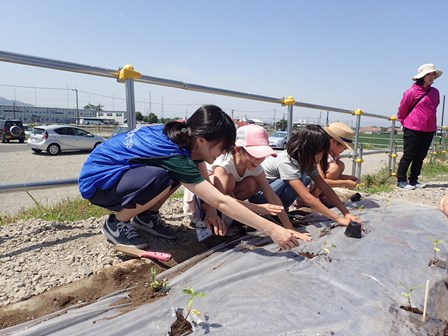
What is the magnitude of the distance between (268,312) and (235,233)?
1.01 m

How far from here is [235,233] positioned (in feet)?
7.23

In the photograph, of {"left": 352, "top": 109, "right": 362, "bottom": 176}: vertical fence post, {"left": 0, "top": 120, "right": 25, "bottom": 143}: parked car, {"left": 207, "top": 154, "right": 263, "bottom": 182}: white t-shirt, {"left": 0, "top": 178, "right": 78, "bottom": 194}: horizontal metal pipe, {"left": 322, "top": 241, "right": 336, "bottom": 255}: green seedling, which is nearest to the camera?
{"left": 322, "top": 241, "right": 336, "bottom": 255}: green seedling

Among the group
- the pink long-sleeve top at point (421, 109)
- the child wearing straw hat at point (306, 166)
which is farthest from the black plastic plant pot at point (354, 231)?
the pink long-sleeve top at point (421, 109)

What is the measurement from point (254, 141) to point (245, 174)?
287mm

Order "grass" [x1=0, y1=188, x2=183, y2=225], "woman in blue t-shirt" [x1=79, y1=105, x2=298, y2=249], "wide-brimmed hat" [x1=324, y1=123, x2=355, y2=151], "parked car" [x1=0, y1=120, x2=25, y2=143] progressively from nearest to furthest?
"woman in blue t-shirt" [x1=79, y1=105, x2=298, y2=249] < "grass" [x1=0, y1=188, x2=183, y2=225] < "wide-brimmed hat" [x1=324, y1=123, x2=355, y2=151] < "parked car" [x1=0, y1=120, x2=25, y2=143]

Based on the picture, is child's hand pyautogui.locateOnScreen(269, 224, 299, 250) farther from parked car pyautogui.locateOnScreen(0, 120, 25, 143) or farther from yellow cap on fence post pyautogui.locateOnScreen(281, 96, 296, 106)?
parked car pyautogui.locateOnScreen(0, 120, 25, 143)

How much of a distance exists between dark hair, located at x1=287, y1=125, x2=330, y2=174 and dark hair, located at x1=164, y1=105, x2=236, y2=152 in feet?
2.43

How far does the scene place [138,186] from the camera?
1.71 metres

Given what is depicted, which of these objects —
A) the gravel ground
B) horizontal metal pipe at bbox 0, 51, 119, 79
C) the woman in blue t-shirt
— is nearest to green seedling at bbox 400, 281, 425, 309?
the woman in blue t-shirt

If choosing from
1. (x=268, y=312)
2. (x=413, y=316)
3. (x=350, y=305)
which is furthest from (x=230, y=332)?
(x=413, y=316)

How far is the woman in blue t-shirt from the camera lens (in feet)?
5.40

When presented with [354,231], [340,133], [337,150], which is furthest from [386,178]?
[354,231]

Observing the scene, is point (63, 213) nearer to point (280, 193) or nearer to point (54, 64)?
point (54, 64)

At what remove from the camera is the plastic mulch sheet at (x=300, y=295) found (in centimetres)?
116
